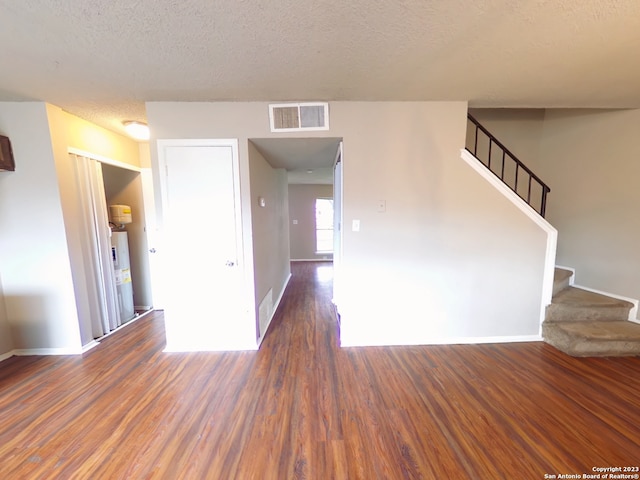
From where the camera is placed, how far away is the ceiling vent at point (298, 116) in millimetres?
2182

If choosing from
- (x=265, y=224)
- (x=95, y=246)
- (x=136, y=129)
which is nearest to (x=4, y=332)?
(x=95, y=246)

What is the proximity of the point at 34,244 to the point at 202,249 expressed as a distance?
1.59m

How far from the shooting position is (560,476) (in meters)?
1.19

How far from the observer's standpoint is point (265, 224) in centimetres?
294

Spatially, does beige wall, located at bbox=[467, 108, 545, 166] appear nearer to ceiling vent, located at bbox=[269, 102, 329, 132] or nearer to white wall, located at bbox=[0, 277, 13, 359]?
ceiling vent, located at bbox=[269, 102, 329, 132]

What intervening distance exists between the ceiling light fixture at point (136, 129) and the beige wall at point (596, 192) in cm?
523

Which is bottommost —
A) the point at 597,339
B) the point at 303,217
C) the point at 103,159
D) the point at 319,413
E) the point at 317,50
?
the point at 319,413

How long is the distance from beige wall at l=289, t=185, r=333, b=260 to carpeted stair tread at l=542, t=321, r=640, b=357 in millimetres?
5556

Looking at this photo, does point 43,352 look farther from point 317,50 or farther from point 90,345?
point 317,50

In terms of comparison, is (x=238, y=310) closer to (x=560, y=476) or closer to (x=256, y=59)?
(x=256, y=59)

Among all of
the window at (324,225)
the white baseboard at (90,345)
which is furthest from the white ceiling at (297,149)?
the window at (324,225)

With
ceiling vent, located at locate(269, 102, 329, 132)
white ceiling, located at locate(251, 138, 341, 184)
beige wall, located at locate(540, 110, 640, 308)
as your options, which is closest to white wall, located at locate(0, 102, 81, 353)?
white ceiling, located at locate(251, 138, 341, 184)

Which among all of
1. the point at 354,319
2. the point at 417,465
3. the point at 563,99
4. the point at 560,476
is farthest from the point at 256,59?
the point at 560,476

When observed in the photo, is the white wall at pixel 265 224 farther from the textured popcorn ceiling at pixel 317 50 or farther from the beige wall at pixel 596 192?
the beige wall at pixel 596 192
